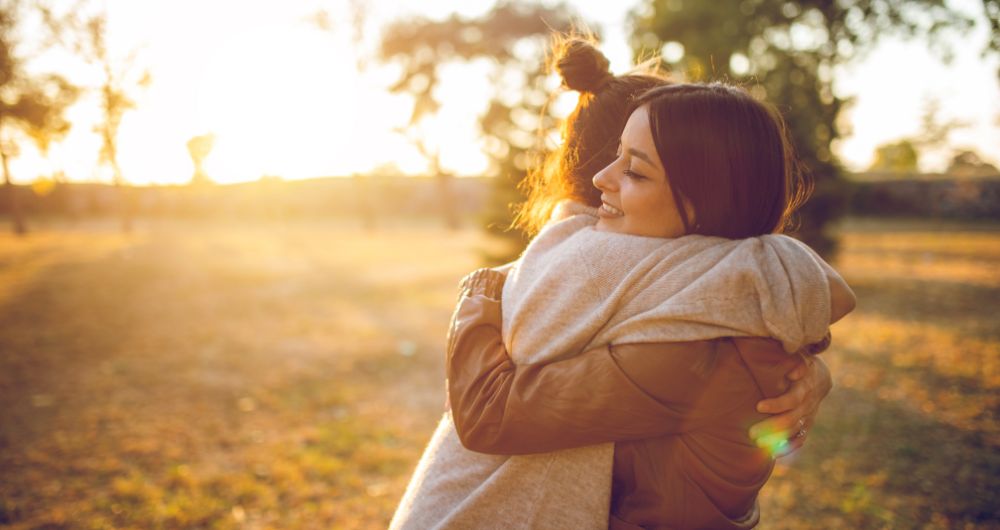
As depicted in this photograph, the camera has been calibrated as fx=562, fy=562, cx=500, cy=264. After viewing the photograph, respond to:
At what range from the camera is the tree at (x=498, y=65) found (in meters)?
9.95

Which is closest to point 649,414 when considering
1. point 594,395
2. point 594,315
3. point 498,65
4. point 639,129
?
point 594,395

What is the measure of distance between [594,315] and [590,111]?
2.52ft

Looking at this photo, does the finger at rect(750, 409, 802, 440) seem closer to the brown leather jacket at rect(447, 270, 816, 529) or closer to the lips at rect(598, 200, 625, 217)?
the brown leather jacket at rect(447, 270, 816, 529)

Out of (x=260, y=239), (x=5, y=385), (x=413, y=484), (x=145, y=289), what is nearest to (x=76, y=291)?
(x=145, y=289)

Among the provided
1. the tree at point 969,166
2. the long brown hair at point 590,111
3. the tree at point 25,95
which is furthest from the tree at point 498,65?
the tree at point 969,166

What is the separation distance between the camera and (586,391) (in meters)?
1.22

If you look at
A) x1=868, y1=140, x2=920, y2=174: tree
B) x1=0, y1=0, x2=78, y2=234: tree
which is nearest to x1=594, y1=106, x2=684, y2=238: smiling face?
x1=0, y1=0, x2=78, y2=234: tree

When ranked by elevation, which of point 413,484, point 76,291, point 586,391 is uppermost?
point 586,391

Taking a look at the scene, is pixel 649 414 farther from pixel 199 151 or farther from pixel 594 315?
pixel 199 151

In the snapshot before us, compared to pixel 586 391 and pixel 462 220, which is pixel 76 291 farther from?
pixel 462 220

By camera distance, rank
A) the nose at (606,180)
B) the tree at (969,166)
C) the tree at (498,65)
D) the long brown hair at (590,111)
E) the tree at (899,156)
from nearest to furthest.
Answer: the nose at (606,180)
the long brown hair at (590,111)
the tree at (498,65)
the tree at (969,166)
the tree at (899,156)

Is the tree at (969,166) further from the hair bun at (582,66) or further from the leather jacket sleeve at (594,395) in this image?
the leather jacket sleeve at (594,395)

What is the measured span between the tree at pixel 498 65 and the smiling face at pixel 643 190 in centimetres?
579

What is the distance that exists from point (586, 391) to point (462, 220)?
34450 millimetres
